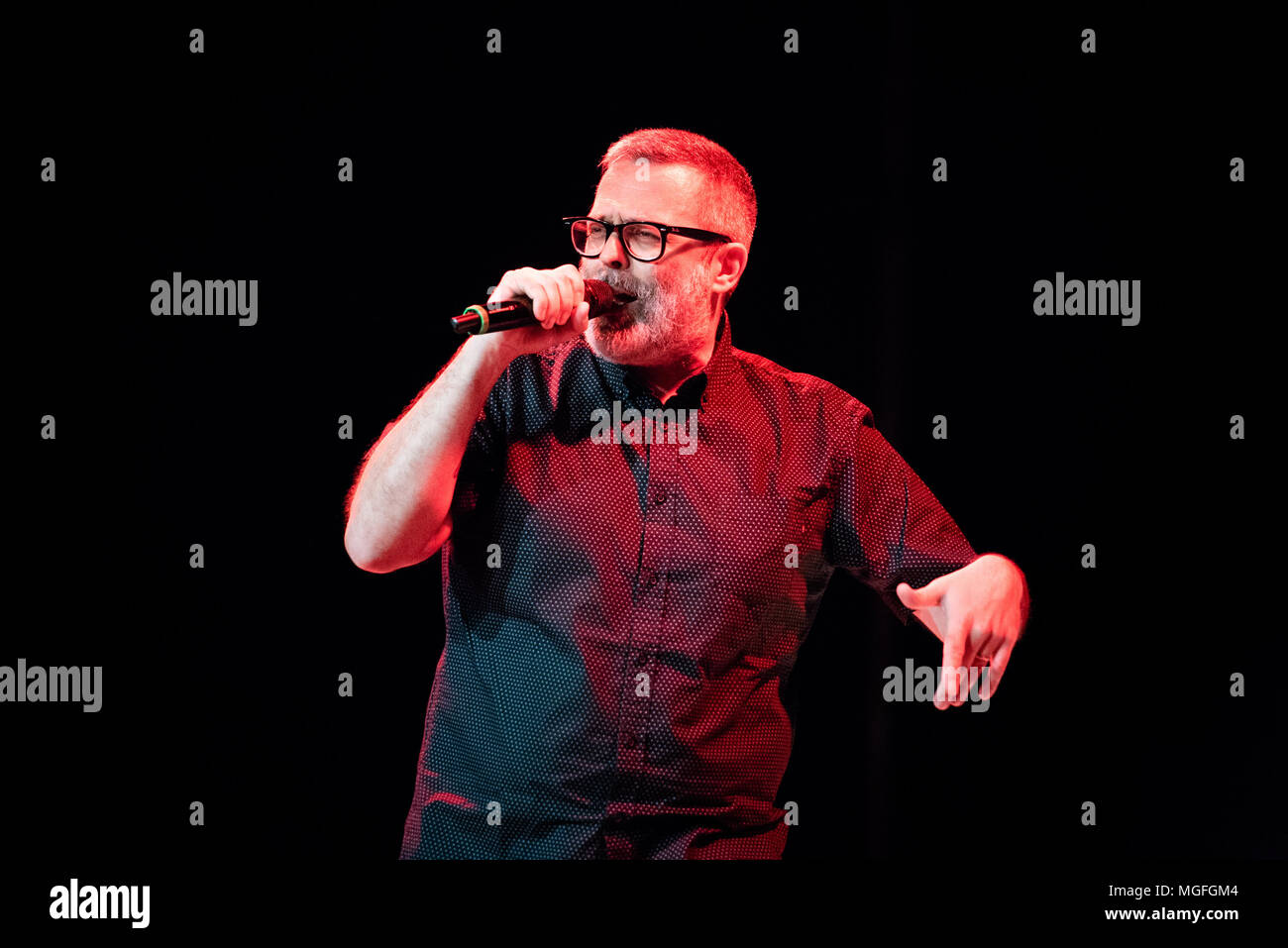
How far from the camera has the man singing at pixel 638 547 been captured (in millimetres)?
1676

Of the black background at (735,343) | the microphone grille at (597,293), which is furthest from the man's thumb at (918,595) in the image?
the black background at (735,343)

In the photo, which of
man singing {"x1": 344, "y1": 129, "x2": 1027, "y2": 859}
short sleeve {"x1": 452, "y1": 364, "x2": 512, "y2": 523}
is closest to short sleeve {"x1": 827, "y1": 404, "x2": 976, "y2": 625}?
man singing {"x1": 344, "y1": 129, "x2": 1027, "y2": 859}

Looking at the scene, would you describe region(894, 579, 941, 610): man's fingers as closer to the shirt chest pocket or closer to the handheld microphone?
the shirt chest pocket

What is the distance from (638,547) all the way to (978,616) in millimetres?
492

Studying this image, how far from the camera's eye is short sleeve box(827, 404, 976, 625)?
72.5 inches

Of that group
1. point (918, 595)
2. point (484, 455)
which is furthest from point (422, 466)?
point (918, 595)

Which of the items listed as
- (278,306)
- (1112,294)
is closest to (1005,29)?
(1112,294)

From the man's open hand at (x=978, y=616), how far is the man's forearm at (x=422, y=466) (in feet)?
2.30

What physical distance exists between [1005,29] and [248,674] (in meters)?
2.12

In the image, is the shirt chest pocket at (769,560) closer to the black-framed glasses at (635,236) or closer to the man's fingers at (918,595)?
the man's fingers at (918,595)

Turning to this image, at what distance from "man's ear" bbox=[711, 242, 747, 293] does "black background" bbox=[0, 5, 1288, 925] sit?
71cm

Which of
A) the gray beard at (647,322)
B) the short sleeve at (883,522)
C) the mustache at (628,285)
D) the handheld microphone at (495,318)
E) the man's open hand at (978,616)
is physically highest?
the mustache at (628,285)

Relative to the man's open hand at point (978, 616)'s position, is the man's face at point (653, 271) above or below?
above

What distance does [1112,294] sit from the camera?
2547 mm
